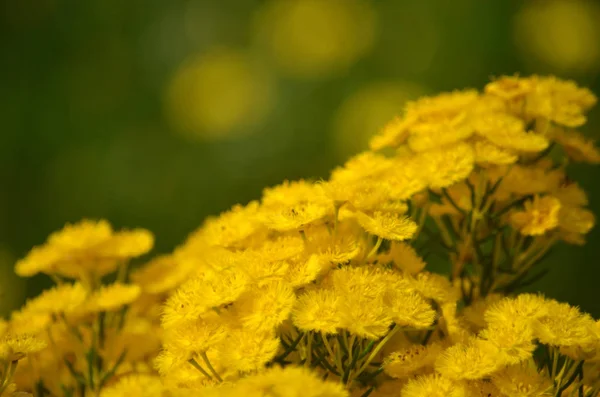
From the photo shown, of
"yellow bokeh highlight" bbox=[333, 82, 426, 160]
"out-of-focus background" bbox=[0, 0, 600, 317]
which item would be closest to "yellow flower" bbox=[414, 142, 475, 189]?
"out-of-focus background" bbox=[0, 0, 600, 317]

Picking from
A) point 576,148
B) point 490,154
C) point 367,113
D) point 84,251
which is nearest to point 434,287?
point 490,154

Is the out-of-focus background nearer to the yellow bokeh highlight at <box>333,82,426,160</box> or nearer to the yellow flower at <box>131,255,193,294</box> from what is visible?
the yellow bokeh highlight at <box>333,82,426,160</box>

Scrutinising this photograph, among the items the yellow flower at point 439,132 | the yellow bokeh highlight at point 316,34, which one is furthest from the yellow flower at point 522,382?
the yellow bokeh highlight at point 316,34

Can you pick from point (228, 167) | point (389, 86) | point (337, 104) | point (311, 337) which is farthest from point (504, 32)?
point (311, 337)

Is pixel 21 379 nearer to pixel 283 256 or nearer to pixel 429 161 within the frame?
pixel 283 256

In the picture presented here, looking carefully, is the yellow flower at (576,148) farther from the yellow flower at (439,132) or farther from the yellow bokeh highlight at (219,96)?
the yellow bokeh highlight at (219,96)

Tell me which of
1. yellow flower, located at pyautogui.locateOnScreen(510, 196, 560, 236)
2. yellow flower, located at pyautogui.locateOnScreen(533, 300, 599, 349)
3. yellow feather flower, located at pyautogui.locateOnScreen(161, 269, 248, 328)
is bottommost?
yellow flower, located at pyautogui.locateOnScreen(533, 300, 599, 349)
